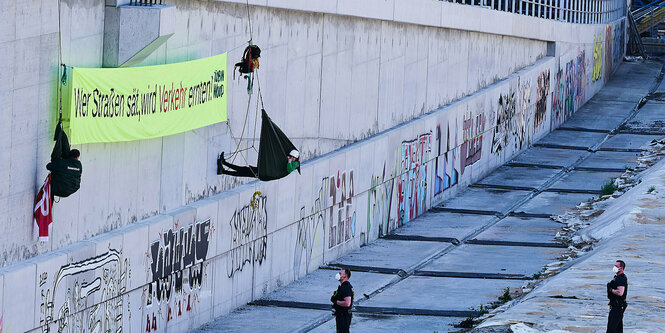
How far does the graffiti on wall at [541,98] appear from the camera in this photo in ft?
174

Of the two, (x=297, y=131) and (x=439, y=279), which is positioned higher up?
(x=297, y=131)

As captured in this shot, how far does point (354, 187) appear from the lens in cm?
3247

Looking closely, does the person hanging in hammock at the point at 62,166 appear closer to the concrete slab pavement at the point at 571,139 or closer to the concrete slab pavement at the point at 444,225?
the concrete slab pavement at the point at 444,225

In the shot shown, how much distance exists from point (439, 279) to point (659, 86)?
4318 centimetres

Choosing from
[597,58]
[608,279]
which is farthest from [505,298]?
[597,58]

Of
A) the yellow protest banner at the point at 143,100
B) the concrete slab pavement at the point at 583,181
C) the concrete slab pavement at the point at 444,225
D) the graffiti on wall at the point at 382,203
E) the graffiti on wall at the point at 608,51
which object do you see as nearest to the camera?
the yellow protest banner at the point at 143,100

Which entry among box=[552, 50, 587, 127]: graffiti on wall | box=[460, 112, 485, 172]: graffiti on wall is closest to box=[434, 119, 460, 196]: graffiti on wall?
box=[460, 112, 485, 172]: graffiti on wall

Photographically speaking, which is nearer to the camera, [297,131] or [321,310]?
[321,310]

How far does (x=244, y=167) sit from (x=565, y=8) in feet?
Result: 126

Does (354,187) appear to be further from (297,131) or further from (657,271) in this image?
(657,271)

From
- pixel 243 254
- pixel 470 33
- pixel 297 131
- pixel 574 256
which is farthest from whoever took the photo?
pixel 470 33

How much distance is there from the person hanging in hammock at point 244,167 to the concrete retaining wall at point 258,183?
0.26 metres

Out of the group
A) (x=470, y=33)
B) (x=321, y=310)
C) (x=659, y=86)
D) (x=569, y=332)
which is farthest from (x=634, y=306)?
(x=659, y=86)

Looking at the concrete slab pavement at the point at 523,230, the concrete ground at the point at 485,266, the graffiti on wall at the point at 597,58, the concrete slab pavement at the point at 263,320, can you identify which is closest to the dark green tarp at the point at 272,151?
the concrete slab pavement at the point at 263,320
